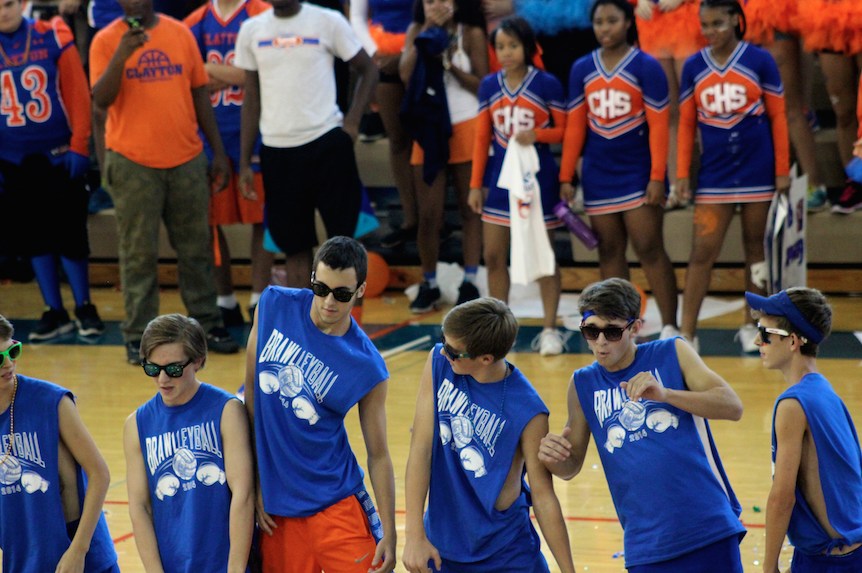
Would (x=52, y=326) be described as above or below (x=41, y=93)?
below

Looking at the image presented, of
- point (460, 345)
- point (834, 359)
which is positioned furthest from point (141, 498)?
point (834, 359)

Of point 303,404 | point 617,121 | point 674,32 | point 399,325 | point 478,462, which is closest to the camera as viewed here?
point 478,462

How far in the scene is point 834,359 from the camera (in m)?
5.03

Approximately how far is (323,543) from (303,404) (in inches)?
13.3

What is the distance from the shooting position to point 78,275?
19.7 ft

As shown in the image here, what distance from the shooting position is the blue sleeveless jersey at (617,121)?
5090 millimetres

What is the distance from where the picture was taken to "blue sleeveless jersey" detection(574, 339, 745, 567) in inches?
91.3

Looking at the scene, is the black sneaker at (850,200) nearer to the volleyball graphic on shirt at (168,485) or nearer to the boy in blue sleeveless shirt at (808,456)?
the boy in blue sleeveless shirt at (808,456)

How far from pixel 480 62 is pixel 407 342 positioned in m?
1.70

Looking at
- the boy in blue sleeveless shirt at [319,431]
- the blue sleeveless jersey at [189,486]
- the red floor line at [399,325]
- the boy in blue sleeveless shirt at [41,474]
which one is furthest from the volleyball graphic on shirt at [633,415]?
the red floor line at [399,325]

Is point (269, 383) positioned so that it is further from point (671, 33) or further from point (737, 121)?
point (671, 33)

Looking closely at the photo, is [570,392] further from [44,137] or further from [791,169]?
[44,137]

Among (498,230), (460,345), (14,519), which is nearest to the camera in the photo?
(460,345)

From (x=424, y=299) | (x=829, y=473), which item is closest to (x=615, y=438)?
(x=829, y=473)
